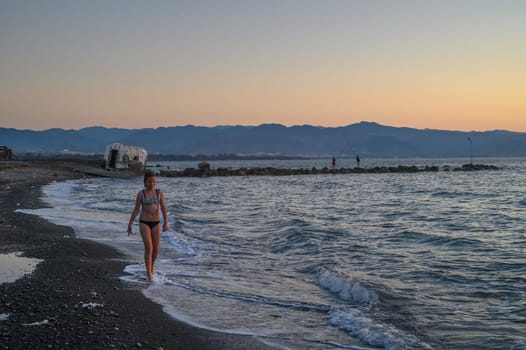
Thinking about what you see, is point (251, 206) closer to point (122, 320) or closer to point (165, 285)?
point (165, 285)

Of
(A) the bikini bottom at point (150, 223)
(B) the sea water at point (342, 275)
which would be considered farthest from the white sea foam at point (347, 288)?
(A) the bikini bottom at point (150, 223)

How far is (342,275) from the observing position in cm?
938

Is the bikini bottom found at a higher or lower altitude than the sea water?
higher

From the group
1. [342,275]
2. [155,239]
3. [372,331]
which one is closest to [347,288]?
[342,275]

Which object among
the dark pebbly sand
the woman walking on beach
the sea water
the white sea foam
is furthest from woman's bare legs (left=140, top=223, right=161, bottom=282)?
the white sea foam

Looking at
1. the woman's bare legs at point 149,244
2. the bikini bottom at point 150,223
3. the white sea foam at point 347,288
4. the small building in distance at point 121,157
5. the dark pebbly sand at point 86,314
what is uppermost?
the small building in distance at point 121,157

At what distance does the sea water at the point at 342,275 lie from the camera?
6355 mm

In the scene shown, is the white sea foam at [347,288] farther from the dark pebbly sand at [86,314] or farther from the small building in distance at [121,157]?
the small building in distance at [121,157]

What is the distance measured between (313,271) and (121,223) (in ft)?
28.3

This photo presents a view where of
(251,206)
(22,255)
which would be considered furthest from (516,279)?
(251,206)

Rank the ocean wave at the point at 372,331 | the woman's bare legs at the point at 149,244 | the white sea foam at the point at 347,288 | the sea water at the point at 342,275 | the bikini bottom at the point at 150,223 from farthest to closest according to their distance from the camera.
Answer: the bikini bottom at the point at 150,223 → the woman's bare legs at the point at 149,244 → the white sea foam at the point at 347,288 → the sea water at the point at 342,275 → the ocean wave at the point at 372,331

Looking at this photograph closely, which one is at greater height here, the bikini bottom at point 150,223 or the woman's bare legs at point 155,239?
the bikini bottom at point 150,223

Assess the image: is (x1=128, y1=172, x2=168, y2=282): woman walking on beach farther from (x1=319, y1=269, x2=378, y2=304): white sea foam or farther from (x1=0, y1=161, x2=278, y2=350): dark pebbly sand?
(x1=319, y1=269, x2=378, y2=304): white sea foam

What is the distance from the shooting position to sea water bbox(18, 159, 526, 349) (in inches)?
250
